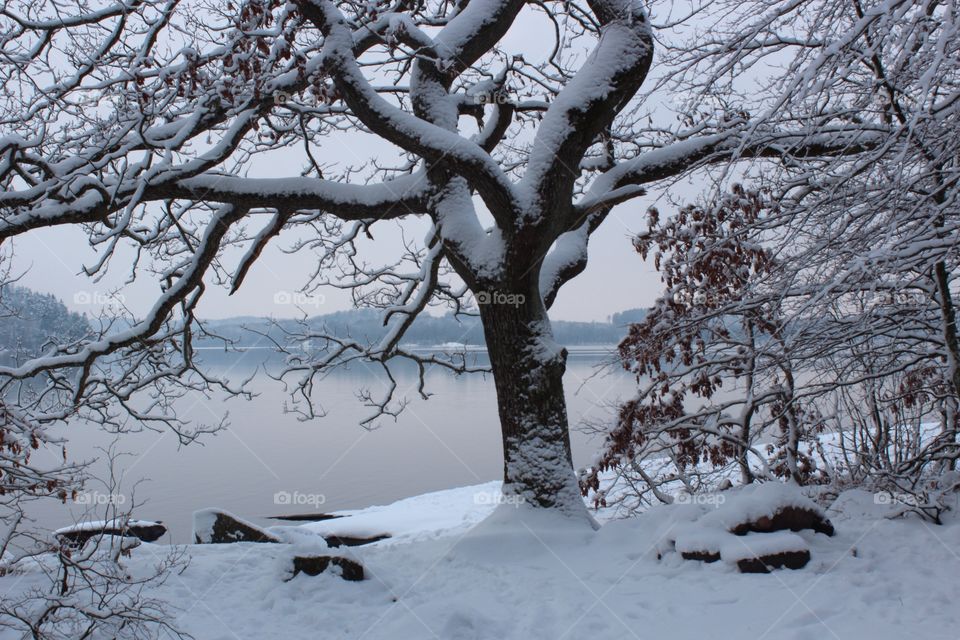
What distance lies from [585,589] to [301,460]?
24.4 meters

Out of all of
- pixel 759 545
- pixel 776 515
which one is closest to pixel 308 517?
pixel 776 515

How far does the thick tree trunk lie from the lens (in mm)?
6910

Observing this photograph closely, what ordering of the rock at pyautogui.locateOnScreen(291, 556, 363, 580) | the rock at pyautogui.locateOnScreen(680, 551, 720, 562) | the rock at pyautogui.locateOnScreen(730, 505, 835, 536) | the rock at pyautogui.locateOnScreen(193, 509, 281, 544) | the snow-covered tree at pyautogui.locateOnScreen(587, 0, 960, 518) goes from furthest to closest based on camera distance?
the rock at pyautogui.locateOnScreen(193, 509, 281, 544)
the rock at pyautogui.locateOnScreen(291, 556, 363, 580)
the rock at pyautogui.locateOnScreen(730, 505, 835, 536)
the rock at pyautogui.locateOnScreen(680, 551, 720, 562)
the snow-covered tree at pyautogui.locateOnScreen(587, 0, 960, 518)

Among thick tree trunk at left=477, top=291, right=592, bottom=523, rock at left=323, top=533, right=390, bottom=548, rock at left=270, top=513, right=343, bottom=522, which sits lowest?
rock at left=270, top=513, right=343, bottom=522

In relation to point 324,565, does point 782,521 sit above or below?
above

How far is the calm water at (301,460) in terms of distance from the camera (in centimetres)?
2005

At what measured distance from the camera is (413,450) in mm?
29641

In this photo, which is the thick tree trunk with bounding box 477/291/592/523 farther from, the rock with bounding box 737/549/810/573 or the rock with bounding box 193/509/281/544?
the rock with bounding box 193/509/281/544

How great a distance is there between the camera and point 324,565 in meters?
5.95

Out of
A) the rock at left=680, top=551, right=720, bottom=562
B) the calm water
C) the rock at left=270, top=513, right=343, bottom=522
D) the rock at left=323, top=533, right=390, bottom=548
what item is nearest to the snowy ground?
the rock at left=680, top=551, right=720, bottom=562

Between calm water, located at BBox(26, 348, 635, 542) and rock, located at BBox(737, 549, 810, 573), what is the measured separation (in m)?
3.61

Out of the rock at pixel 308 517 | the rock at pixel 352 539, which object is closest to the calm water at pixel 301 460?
the rock at pixel 308 517

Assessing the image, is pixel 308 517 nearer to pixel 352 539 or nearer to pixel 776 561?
pixel 352 539

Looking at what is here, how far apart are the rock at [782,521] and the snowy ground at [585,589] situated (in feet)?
0.47
